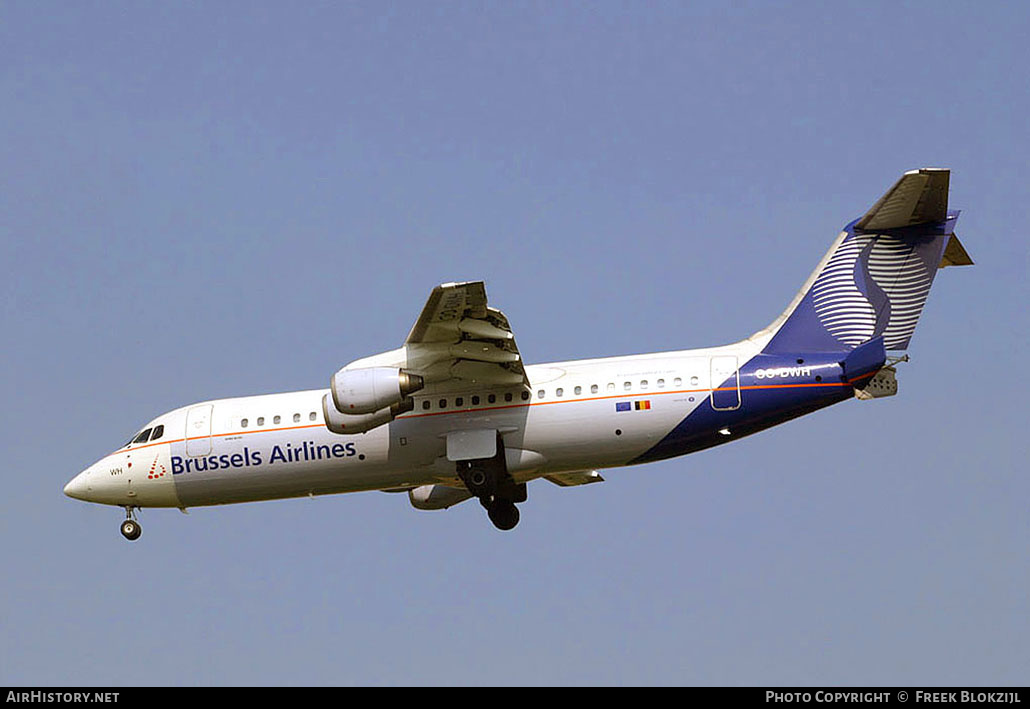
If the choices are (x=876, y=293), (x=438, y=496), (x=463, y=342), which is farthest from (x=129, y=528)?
(x=876, y=293)

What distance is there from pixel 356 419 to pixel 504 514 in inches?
144

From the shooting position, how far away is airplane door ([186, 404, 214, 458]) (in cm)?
2859

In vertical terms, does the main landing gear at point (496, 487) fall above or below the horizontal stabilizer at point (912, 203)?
below

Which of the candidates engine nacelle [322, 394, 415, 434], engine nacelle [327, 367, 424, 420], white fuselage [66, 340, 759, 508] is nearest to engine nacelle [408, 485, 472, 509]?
white fuselage [66, 340, 759, 508]

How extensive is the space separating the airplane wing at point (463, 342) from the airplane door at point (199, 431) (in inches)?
175

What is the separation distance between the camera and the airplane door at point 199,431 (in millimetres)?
28594

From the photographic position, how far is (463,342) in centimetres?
2600

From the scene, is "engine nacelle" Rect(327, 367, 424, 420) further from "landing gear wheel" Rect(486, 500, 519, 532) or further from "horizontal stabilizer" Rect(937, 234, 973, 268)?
"horizontal stabilizer" Rect(937, 234, 973, 268)

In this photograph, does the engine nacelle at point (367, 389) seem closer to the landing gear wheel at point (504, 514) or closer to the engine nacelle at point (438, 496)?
the landing gear wheel at point (504, 514)

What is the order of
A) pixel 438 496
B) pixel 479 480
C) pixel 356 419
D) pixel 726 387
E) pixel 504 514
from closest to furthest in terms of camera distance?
pixel 726 387 → pixel 356 419 → pixel 479 480 → pixel 504 514 → pixel 438 496

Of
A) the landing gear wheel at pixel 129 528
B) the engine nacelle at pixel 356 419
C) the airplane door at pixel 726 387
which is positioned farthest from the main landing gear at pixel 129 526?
the airplane door at pixel 726 387

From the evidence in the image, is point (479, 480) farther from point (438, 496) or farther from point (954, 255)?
point (954, 255)
